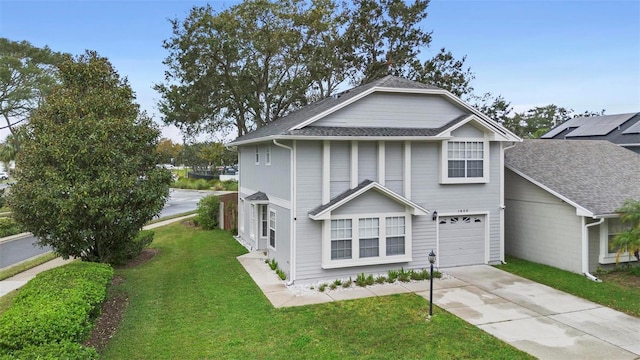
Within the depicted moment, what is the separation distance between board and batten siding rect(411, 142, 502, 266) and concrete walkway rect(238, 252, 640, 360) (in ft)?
5.78

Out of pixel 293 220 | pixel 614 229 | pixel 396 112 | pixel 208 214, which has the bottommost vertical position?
pixel 208 214

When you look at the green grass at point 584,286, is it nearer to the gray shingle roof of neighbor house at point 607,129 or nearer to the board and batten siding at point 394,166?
the board and batten siding at point 394,166

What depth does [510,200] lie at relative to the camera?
52.2ft

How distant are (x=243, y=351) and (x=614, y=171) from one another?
620 inches

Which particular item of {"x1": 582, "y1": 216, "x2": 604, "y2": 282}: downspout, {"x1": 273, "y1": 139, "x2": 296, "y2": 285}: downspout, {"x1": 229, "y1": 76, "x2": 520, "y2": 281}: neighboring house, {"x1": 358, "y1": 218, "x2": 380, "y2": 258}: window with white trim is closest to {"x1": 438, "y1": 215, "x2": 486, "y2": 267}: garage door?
{"x1": 229, "y1": 76, "x2": 520, "y2": 281}: neighboring house

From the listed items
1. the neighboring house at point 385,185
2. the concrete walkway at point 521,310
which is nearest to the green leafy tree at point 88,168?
the neighboring house at point 385,185

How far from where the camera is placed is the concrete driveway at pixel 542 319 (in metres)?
Answer: 7.75

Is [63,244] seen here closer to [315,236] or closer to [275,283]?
[275,283]

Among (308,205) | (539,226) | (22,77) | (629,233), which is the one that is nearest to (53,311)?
(308,205)

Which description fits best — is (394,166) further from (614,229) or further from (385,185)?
(614,229)

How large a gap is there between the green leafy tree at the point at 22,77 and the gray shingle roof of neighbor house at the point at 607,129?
161 ft

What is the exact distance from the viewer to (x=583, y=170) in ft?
51.1

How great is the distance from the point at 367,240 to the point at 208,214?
12.0 meters

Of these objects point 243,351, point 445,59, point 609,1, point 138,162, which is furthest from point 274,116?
point 243,351
